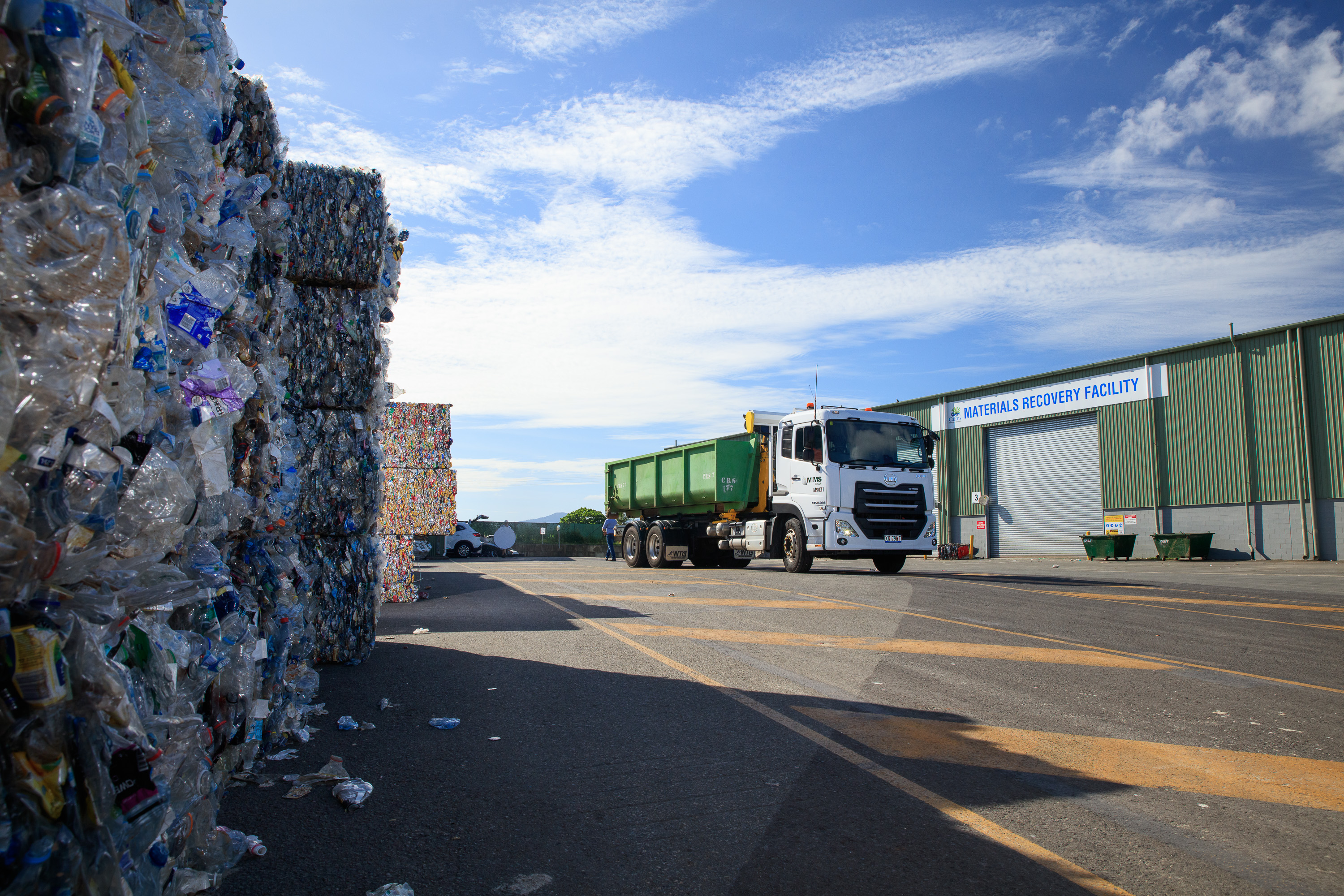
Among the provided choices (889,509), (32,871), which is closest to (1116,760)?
(32,871)

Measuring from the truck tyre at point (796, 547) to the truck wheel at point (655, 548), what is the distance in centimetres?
489

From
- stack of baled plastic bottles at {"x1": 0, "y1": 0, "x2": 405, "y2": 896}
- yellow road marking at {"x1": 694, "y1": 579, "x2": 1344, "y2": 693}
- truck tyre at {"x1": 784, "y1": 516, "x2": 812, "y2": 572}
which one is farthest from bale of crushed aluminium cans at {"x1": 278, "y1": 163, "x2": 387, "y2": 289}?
truck tyre at {"x1": 784, "y1": 516, "x2": 812, "y2": 572}

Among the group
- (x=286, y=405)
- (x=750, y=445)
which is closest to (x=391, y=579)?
(x=286, y=405)

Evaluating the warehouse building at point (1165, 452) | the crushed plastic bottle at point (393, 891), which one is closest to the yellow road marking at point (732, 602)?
the crushed plastic bottle at point (393, 891)

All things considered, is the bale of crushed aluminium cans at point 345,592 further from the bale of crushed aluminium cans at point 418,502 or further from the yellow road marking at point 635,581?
the yellow road marking at point 635,581

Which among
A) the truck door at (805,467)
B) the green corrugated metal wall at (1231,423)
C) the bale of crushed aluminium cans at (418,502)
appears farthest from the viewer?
the green corrugated metal wall at (1231,423)

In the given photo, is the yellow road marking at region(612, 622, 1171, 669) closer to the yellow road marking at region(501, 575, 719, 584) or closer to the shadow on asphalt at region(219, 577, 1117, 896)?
the shadow on asphalt at region(219, 577, 1117, 896)

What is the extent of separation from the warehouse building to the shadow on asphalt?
25762 mm

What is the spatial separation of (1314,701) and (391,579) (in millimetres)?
11534

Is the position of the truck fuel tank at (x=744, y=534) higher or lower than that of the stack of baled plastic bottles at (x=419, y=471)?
lower

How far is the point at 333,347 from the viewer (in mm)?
6832

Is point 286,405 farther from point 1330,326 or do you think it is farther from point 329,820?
point 1330,326

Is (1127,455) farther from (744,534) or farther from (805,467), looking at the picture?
(805,467)

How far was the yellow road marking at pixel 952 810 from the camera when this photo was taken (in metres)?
2.89
